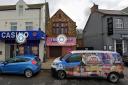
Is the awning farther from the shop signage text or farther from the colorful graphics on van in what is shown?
the colorful graphics on van

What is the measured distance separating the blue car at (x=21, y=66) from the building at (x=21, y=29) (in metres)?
7.87

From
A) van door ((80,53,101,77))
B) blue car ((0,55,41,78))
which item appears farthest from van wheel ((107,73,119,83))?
blue car ((0,55,41,78))

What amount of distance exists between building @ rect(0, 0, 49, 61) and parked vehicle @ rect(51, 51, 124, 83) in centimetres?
950

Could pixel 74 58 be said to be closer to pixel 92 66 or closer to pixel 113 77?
pixel 92 66

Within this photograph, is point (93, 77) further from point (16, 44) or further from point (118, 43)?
point (118, 43)

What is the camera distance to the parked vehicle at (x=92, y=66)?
13844mm

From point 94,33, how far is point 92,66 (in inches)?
725

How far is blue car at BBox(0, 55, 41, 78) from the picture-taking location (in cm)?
1477

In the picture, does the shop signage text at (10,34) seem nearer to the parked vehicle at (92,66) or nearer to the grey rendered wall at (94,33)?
the parked vehicle at (92,66)

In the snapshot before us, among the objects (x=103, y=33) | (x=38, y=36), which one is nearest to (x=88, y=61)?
(x=38, y=36)

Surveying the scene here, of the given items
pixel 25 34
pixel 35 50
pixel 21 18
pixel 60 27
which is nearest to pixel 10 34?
pixel 25 34

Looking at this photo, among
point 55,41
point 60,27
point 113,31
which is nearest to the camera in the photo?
point 113,31

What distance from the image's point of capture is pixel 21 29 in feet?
81.1

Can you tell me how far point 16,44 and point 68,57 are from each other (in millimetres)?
11790
